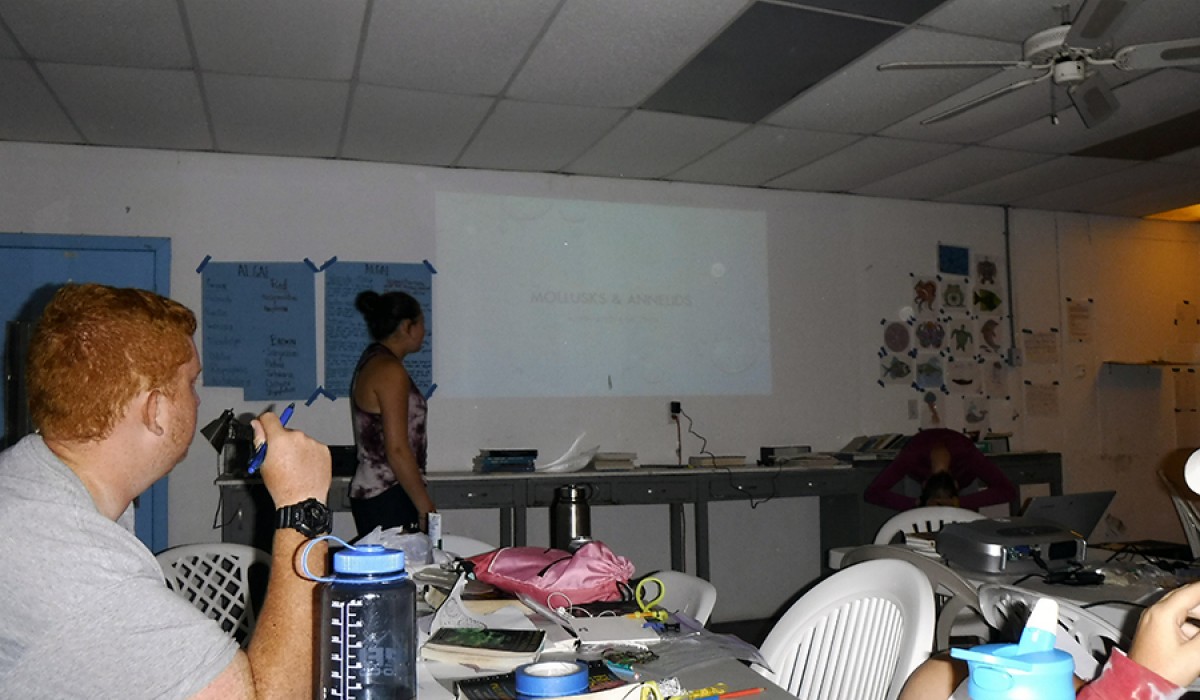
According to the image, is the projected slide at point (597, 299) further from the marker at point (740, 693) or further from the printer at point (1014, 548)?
the marker at point (740, 693)

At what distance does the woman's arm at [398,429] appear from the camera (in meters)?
3.26

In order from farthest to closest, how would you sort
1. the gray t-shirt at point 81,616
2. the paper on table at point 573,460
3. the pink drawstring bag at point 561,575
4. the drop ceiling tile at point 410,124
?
the paper on table at point 573,460
the drop ceiling tile at point 410,124
the pink drawstring bag at point 561,575
the gray t-shirt at point 81,616

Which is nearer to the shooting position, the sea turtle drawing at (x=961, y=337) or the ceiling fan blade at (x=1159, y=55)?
the ceiling fan blade at (x=1159, y=55)

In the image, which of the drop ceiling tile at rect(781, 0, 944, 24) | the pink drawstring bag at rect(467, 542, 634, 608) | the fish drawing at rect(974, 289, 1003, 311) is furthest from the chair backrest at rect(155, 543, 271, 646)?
the fish drawing at rect(974, 289, 1003, 311)

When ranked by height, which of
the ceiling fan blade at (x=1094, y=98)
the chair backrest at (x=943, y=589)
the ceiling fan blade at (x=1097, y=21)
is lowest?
the chair backrest at (x=943, y=589)

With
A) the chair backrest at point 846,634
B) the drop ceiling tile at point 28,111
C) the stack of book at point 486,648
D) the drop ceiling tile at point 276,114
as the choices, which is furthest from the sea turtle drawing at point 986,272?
the drop ceiling tile at point 28,111

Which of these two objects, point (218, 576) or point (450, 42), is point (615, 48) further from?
point (218, 576)

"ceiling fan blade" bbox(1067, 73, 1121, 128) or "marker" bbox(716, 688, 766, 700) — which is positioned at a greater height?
"ceiling fan blade" bbox(1067, 73, 1121, 128)

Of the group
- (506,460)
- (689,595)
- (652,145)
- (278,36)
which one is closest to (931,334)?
(652,145)

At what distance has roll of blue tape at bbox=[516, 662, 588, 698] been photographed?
45.9 inches

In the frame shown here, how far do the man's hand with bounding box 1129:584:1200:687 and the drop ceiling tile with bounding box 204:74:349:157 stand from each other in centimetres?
344

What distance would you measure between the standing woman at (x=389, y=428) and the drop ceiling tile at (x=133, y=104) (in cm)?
127

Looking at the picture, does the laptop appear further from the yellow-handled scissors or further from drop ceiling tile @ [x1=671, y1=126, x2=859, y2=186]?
drop ceiling tile @ [x1=671, y1=126, x2=859, y2=186]

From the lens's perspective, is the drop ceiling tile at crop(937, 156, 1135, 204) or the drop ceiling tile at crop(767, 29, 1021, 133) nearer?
the drop ceiling tile at crop(767, 29, 1021, 133)
